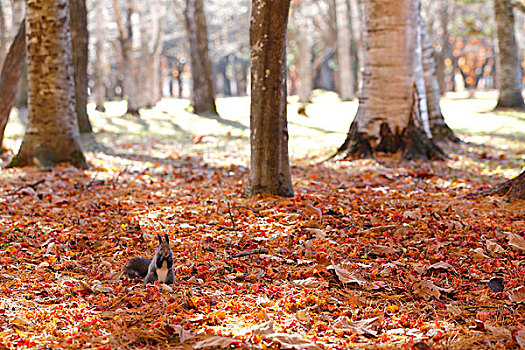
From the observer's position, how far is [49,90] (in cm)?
866

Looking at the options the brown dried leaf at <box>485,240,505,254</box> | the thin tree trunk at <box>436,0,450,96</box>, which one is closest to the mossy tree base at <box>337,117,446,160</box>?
the brown dried leaf at <box>485,240,505,254</box>

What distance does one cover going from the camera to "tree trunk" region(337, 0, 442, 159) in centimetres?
894

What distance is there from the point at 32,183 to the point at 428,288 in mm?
5765

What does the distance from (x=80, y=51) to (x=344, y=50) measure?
15824mm

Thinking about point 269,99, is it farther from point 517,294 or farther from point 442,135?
point 442,135

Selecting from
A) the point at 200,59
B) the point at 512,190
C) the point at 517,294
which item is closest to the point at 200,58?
the point at 200,59

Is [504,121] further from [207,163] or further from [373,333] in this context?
[373,333]

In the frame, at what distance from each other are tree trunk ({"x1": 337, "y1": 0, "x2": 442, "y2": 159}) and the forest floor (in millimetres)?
1061

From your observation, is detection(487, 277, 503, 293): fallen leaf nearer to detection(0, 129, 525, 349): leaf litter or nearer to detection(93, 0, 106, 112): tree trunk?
detection(0, 129, 525, 349): leaf litter

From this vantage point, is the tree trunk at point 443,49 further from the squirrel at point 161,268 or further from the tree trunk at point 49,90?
the squirrel at point 161,268

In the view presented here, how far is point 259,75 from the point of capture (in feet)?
19.4

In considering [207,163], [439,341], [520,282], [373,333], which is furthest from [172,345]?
[207,163]

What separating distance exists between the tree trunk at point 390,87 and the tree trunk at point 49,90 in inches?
192

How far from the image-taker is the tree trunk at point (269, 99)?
5784mm
